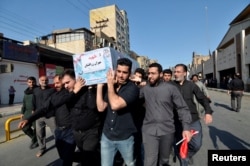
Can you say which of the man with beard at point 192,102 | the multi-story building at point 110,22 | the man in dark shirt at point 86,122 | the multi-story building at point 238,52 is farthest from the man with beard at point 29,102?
the multi-story building at point 110,22

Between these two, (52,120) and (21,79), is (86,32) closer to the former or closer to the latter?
(21,79)

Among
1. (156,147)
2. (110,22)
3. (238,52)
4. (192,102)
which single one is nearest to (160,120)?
(156,147)

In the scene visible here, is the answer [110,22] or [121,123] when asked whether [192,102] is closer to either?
[121,123]

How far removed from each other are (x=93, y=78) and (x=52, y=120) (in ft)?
8.05

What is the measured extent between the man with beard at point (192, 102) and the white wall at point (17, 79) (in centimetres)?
2040

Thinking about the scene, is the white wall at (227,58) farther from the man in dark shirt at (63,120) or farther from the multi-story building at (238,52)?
the man in dark shirt at (63,120)

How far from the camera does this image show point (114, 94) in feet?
9.98

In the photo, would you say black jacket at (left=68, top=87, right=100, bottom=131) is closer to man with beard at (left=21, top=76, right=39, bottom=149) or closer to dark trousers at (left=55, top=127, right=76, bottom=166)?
dark trousers at (left=55, top=127, right=76, bottom=166)

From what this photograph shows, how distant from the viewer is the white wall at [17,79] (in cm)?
2270

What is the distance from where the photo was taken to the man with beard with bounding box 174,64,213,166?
4.41 m

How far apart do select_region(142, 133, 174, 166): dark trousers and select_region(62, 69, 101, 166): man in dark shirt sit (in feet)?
2.35

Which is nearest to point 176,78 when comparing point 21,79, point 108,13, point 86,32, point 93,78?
point 93,78

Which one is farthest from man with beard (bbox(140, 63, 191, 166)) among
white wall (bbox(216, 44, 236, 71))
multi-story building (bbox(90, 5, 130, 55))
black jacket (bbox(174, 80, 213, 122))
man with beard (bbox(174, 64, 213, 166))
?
multi-story building (bbox(90, 5, 130, 55))

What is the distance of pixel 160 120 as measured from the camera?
3547 mm
